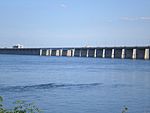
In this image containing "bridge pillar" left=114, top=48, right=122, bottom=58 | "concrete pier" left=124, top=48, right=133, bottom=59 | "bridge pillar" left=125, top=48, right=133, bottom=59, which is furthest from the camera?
"bridge pillar" left=114, top=48, right=122, bottom=58

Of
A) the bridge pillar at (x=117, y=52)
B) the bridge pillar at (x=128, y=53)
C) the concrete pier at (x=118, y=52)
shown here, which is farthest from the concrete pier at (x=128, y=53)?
the bridge pillar at (x=117, y=52)

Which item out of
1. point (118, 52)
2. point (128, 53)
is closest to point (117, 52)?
point (118, 52)

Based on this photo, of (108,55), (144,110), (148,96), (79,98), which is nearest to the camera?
(144,110)

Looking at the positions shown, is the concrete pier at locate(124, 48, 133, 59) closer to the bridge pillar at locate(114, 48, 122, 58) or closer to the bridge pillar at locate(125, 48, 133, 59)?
the bridge pillar at locate(125, 48, 133, 59)

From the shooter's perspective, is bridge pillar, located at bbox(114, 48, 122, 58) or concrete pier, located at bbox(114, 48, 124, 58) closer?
concrete pier, located at bbox(114, 48, 124, 58)

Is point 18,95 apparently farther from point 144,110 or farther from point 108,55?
point 108,55

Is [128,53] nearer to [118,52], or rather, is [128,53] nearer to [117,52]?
[118,52]

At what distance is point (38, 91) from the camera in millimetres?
32812

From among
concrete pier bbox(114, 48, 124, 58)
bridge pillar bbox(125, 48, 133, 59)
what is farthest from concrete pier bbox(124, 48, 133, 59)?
concrete pier bbox(114, 48, 124, 58)

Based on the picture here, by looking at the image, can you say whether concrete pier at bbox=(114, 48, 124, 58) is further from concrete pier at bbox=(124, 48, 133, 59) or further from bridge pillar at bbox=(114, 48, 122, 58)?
concrete pier at bbox=(124, 48, 133, 59)

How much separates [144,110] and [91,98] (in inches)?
224

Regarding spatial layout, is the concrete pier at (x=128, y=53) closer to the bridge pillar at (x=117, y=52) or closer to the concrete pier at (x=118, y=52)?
the concrete pier at (x=118, y=52)

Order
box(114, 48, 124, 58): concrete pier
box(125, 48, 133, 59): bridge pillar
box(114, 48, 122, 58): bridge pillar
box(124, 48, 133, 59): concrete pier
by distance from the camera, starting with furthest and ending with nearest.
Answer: box(114, 48, 122, 58): bridge pillar → box(114, 48, 124, 58): concrete pier → box(125, 48, 133, 59): bridge pillar → box(124, 48, 133, 59): concrete pier

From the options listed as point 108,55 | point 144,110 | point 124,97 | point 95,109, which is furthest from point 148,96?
point 108,55
